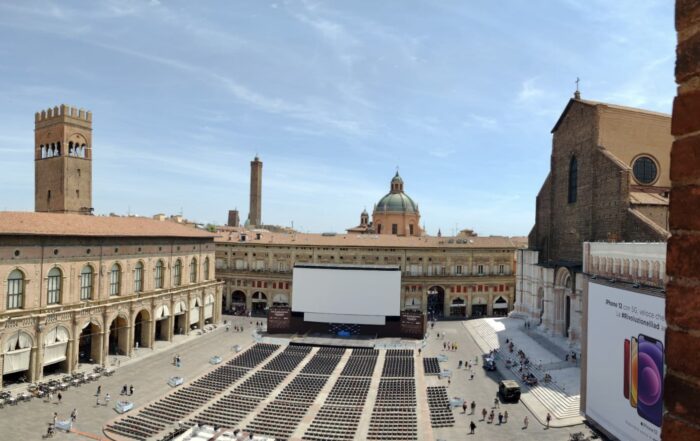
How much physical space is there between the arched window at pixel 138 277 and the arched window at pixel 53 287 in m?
9.14

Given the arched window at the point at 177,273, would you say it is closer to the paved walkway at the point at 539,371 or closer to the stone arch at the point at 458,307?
the paved walkway at the point at 539,371

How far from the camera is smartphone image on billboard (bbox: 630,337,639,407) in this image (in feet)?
72.8

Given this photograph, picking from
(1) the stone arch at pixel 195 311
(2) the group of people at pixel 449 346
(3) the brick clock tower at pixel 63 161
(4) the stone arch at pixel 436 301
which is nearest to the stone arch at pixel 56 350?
(1) the stone arch at pixel 195 311

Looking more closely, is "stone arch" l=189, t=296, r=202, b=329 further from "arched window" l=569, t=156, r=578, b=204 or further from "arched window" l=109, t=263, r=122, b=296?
"arched window" l=569, t=156, r=578, b=204

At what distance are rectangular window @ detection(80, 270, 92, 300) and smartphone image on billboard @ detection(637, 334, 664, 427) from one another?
140 feet

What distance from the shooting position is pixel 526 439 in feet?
97.2

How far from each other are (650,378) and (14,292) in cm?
4214

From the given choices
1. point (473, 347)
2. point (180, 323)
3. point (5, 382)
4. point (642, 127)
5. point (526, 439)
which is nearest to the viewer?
point (526, 439)

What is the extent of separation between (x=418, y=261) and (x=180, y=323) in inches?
1338

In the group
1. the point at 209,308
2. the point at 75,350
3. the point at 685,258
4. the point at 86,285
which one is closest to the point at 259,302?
the point at 209,308

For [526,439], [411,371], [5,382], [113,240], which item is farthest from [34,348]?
[526,439]

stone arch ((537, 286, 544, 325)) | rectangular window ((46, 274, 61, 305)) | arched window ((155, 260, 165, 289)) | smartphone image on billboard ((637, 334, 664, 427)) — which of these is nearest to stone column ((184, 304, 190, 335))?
arched window ((155, 260, 165, 289))

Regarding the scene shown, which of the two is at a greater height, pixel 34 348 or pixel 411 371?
pixel 34 348

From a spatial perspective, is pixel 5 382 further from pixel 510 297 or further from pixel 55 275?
pixel 510 297
